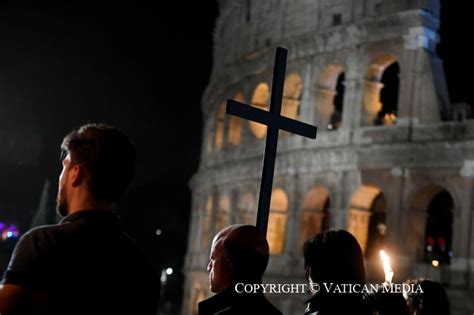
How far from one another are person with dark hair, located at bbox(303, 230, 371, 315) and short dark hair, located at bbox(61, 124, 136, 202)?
5.11 feet

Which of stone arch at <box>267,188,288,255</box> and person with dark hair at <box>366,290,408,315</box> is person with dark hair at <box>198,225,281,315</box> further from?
stone arch at <box>267,188,288,255</box>

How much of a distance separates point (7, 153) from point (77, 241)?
46912 millimetres

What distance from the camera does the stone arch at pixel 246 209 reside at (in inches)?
1190

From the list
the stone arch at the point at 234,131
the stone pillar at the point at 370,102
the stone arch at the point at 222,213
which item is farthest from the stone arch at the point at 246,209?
the stone pillar at the point at 370,102

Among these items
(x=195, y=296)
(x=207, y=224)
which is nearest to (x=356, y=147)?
(x=207, y=224)

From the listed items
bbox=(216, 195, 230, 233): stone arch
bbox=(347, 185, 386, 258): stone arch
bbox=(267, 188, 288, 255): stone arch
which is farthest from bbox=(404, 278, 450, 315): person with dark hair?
bbox=(216, 195, 230, 233): stone arch

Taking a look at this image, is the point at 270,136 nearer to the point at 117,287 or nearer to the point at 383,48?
the point at 117,287

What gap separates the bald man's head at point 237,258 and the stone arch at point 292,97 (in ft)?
79.6

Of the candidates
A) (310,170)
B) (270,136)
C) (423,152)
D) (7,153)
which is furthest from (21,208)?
(270,136)

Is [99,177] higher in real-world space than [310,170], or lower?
lower

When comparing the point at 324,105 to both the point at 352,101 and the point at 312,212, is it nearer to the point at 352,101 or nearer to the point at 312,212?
the point at 352,101

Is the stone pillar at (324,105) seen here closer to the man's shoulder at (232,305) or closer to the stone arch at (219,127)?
the stone arch at (219,127)

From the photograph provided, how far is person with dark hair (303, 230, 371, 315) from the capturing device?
13.5ft

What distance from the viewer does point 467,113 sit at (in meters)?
23.3
